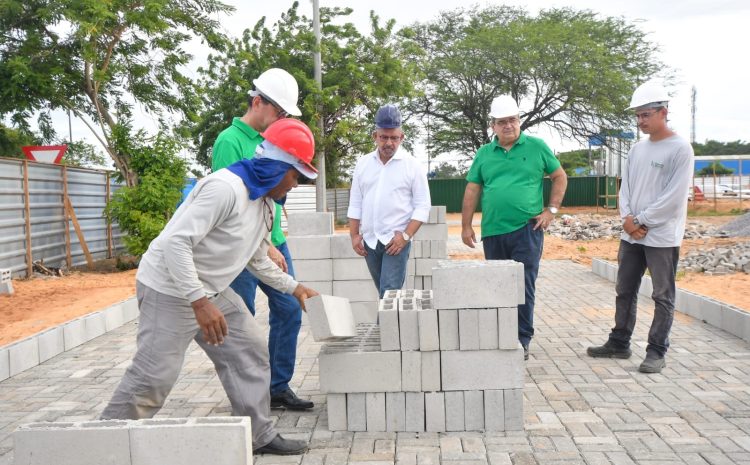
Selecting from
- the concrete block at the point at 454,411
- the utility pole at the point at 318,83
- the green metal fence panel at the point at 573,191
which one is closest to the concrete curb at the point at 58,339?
the concrete block at the point at 454,411

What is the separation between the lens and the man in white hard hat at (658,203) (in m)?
5.42

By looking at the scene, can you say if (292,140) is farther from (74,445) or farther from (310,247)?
(310,247)

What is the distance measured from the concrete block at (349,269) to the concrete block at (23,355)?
3145mm

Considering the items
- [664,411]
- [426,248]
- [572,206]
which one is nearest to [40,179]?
[426,248]

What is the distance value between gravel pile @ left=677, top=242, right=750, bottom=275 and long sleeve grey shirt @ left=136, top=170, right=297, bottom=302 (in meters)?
9.48

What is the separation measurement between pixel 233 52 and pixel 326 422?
22.4m

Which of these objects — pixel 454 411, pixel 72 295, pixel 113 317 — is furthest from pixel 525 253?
pixel 72 295

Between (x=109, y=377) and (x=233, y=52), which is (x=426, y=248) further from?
(x=233, y=52)

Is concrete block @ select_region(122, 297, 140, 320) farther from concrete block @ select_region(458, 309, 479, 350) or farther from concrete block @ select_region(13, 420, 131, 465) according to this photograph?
concrete block @ select_region(13, 420, 131, 465)

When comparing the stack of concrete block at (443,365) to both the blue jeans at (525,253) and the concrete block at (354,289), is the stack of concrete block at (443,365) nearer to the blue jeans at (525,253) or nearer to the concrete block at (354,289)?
the blue jeans at (525,253)

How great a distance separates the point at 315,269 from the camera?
8.16 meters

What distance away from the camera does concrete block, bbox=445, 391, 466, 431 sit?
167 inches

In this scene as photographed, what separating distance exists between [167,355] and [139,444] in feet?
1.92

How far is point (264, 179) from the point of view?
352 cm
